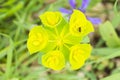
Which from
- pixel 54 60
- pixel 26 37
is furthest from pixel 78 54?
pixel 26 37

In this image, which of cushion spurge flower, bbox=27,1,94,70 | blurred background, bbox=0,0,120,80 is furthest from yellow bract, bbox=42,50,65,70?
blurred background, bbox=0,0,120,80

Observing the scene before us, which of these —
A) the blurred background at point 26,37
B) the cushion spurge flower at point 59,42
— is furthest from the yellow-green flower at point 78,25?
the blurred background at point 26,37

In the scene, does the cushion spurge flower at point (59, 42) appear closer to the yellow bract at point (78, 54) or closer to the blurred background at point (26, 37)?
the yellow bract at point (78, 54)

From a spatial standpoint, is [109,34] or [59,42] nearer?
[59,42]

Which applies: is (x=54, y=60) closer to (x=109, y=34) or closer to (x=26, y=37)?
(x=109, y=34)

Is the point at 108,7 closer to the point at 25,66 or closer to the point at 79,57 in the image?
the point at 25,66

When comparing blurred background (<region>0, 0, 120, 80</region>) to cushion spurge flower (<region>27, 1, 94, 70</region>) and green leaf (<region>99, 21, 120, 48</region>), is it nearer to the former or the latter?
green leaf (<region>99, 21, 120, 48</region>)
